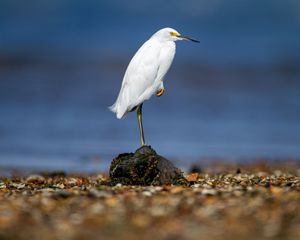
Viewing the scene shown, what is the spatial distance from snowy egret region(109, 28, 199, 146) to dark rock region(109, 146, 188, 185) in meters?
1.43

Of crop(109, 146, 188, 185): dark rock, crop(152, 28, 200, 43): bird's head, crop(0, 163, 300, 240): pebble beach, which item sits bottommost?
crop(0, 163, 300, 240): pebble beach

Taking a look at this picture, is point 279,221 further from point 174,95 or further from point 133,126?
point 174,95

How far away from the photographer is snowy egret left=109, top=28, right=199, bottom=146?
11430 millimetres

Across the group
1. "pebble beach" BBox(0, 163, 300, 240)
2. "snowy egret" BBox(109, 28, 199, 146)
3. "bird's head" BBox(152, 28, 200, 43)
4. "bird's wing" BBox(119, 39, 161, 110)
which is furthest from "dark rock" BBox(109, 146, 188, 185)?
"bird's head" BBox(152, 28, 200, 43)

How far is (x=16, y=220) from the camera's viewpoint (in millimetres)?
7262

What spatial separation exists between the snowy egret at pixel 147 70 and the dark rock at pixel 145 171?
1.43 metres

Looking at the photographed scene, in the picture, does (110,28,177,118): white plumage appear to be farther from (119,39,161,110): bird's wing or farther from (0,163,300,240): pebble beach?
(0,163,300,240): pebble beach

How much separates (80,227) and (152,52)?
4915mm

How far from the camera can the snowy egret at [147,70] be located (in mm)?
11430

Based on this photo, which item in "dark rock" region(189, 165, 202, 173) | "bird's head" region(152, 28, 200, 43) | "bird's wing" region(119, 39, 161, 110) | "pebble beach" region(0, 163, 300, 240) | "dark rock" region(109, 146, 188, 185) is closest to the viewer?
"pebble beach" region(0, 163, 300, 240)

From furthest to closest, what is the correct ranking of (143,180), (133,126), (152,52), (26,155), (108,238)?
(133,126), (26,155), (152,52), (143,180), (108,238)

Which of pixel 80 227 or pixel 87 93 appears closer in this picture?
pixel 80 227

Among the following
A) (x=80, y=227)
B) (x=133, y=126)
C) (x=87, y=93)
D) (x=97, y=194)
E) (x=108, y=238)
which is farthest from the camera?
(x=87, y=93)

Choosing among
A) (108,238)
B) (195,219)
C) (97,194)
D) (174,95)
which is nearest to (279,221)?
(195,219)
